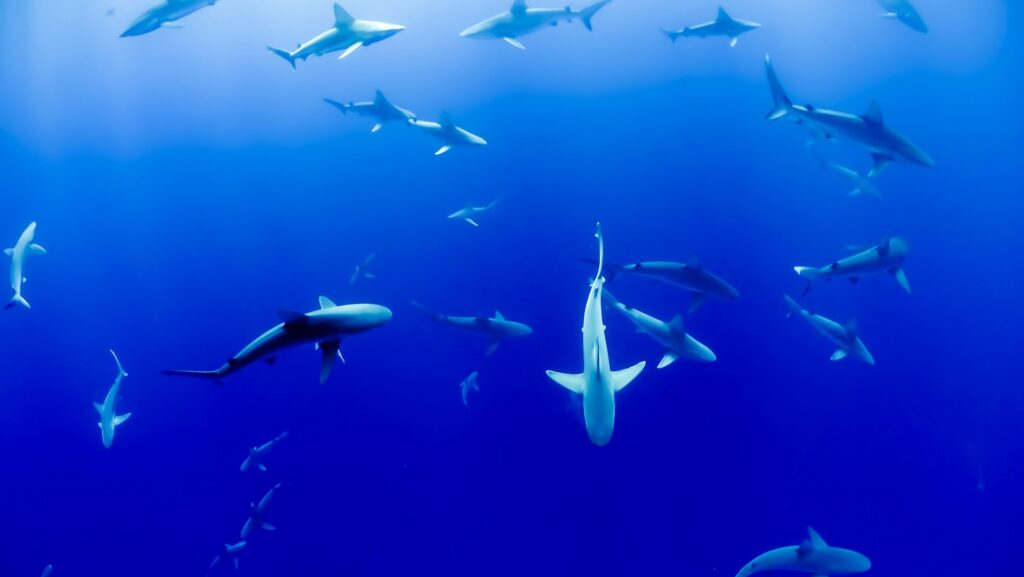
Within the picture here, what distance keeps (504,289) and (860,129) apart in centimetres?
614

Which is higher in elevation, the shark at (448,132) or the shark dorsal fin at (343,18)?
the shark dorsal fin at (343,18)

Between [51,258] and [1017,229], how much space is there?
17.2 m

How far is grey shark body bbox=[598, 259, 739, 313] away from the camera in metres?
5.41

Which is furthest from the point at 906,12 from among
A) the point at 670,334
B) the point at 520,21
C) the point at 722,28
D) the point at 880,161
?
the point at 670,334

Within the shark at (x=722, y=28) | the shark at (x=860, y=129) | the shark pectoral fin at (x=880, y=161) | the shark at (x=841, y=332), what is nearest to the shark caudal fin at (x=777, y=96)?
the shark at (x=860, y=129)

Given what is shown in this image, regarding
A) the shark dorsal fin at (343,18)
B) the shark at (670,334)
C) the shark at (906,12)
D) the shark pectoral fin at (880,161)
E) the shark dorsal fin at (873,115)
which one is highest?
the shark dorsal fin at (343,18)

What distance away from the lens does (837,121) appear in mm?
5352

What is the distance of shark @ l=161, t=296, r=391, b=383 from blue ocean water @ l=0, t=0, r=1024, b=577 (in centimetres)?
660

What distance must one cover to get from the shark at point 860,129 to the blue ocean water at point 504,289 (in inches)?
177

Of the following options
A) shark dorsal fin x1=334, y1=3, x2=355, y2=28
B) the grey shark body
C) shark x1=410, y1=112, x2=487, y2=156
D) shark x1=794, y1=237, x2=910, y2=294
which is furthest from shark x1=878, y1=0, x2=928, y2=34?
shark dorsal fin x1=334, y1=3, x2=355, y2=28

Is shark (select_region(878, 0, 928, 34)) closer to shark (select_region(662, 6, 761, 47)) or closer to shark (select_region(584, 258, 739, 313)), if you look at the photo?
shark (select_region(662, 6, 761, 47))

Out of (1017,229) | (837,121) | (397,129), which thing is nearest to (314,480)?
(397,129)

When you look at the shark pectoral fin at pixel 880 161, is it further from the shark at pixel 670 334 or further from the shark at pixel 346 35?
the shark at pixel 346 35

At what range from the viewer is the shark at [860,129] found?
5.30m
